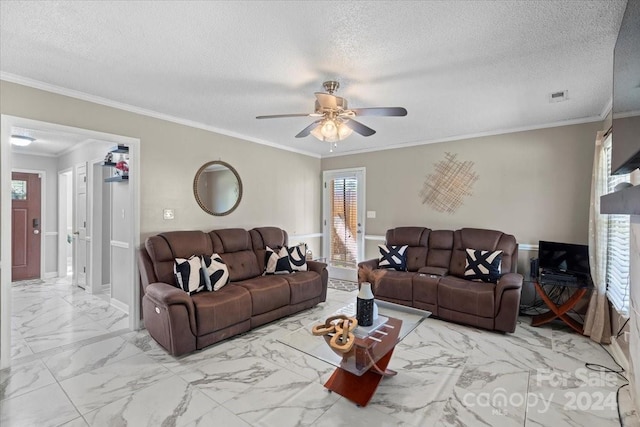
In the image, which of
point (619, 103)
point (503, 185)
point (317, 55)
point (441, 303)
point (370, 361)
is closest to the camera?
point (619, 103)

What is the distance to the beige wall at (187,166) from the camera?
9.25 feet

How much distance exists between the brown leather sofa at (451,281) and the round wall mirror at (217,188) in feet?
6.89

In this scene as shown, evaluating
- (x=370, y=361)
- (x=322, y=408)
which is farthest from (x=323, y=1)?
(x=322, y=408)

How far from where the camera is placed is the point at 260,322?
131 inches

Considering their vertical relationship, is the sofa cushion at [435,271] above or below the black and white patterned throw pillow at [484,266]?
below

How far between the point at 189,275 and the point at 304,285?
1.37 metres

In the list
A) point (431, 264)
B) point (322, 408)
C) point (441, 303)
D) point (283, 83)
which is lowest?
point (322, 408)

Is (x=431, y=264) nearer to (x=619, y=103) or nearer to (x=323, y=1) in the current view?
(x=619, y=103)

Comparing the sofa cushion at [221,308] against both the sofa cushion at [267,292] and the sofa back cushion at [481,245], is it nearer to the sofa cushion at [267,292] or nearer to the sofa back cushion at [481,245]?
the sofa cushion at [267,292]

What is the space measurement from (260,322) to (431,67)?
2.95 metres

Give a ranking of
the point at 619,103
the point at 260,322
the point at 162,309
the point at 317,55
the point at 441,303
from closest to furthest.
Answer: the point at 619,103
the point at 317,55
the point at 162,309
the point at 260,322
the point at 441,303

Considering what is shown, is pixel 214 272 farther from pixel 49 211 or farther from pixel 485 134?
pixel 49 211

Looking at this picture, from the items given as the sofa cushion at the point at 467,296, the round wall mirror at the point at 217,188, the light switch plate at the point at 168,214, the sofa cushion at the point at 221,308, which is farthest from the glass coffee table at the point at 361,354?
the round wall mirror at the point at 217,188

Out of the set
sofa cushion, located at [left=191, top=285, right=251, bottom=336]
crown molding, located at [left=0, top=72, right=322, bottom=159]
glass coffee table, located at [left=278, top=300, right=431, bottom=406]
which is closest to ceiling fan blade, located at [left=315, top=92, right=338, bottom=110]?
glass coffee table, located at [left=278, top=300, right=431, bottom=406]
